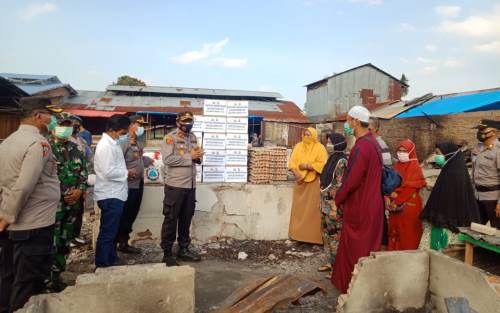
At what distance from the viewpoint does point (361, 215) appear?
151 inches

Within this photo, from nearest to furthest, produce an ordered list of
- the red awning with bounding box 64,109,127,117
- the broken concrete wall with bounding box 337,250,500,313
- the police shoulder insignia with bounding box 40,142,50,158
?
the police shoulder insignia with bounding box 40,142,50,158, the broken concrete wall with bounding box 337,250,500,313, the red awning with bounding box 64,109,127,117

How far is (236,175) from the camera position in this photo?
6.04 m

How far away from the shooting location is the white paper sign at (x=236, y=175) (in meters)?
6.01

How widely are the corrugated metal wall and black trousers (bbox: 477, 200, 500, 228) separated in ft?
79.0

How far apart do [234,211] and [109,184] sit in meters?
2.43

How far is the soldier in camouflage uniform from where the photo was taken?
3689 mm

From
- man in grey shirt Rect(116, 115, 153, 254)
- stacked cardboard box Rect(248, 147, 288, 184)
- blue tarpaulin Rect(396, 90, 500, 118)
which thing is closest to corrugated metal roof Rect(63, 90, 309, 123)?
blue tarpaulin Rect(396, 90, 500, 118)

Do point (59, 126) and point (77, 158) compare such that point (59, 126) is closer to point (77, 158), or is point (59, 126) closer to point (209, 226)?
point (77, 158)

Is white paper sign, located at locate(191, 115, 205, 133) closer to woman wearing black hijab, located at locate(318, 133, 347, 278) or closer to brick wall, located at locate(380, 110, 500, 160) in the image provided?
woman wearing black hijab, located at locate(318, 133, 347, 278)

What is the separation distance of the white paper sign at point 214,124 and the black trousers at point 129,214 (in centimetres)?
135

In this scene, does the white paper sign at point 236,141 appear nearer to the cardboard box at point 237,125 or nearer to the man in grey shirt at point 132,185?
the cardboard box at point 237,125

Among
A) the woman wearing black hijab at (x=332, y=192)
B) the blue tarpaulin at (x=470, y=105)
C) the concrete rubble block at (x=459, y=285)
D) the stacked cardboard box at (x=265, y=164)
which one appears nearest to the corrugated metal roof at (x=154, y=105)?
the blue tarpaulin at (x=470, y=105)

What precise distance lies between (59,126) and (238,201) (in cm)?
309

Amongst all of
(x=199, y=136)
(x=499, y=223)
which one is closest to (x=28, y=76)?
(x=199, y=136)
